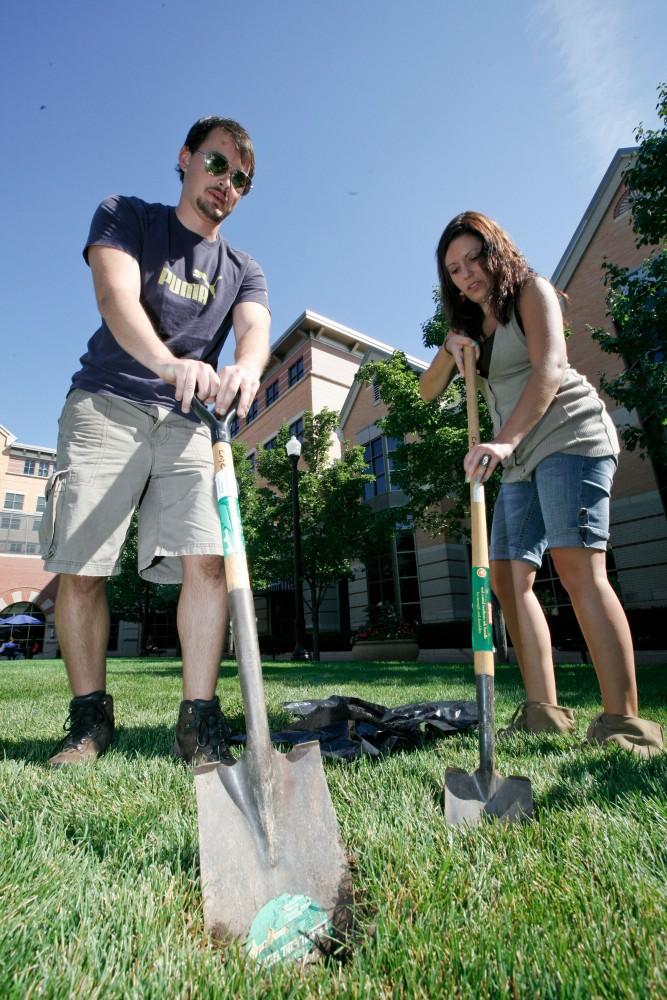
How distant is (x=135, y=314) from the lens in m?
2.30

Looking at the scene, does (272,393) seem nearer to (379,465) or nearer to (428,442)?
(379,465)

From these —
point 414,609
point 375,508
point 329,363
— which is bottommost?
point 414,609

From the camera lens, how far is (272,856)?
123cm

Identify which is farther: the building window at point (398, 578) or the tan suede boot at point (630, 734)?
the building window at point (398, 578)

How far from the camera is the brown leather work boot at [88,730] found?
2333mm

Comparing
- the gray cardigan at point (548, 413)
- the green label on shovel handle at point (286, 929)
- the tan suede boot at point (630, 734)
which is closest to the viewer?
the green label on shovel handle at point (286, 929)

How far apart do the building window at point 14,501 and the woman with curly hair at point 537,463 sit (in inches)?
1692

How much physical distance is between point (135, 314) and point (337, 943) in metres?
2.25

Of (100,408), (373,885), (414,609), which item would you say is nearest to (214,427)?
(100,408)

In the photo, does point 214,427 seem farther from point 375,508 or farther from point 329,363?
point 329,363

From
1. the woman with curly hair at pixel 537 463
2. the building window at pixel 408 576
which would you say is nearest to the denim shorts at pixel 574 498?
the woman with curly hair at pixel 537 463

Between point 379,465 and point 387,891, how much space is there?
65.4ft

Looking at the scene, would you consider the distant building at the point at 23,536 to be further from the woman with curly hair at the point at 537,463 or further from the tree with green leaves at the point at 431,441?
the woman with curly hair at the point at 537,463

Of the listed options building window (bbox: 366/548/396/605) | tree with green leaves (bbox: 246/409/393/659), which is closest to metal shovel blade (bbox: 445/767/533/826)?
tree with green leaves (bbox: 246/409/393/659)
